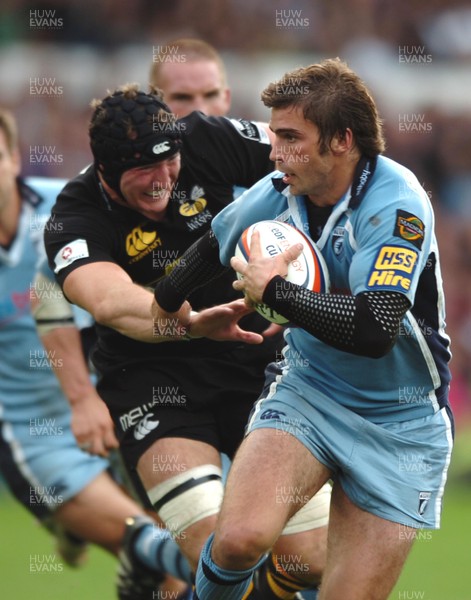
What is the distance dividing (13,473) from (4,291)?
1155 mm

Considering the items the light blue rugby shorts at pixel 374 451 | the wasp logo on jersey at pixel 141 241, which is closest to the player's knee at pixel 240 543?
the light blue rugby shorts at pixel 374 451

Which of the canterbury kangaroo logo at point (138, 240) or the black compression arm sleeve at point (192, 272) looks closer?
the black compression arm sleeve at point (192, 272)

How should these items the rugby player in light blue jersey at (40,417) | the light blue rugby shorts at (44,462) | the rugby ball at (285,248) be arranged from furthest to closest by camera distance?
the light blue rugby shorts at (44,462)
the rugby player in light blue jersey at (40,417)
the rugby ball at (285,248)

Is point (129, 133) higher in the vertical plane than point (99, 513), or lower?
higher

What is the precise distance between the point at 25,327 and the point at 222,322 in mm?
3041

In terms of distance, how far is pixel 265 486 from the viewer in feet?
14.2

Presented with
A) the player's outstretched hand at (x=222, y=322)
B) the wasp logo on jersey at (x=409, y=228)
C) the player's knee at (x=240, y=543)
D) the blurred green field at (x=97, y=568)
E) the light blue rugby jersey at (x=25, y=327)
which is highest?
the wasp logo on jersey at (x=409, y=228)

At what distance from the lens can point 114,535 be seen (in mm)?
6859

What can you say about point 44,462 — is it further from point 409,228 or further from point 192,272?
point 409,228

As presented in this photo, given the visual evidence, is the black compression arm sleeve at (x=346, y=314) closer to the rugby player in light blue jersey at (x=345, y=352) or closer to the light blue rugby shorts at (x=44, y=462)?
the rugby player in light blue jersey at (x=345, y=352)

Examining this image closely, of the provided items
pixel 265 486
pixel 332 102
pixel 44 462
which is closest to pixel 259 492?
pixel 265 486

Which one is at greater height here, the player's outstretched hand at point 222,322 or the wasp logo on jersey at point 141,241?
the wasp logo on jersey at point 141,241

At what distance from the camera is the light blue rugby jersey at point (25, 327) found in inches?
294

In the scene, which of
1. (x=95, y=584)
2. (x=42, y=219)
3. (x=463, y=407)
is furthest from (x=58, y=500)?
(x=463, y=407)
